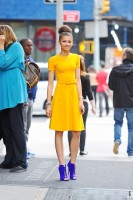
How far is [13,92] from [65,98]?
A: 721 mm

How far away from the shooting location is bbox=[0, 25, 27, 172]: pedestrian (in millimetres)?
7191

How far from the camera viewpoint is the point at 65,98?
274 inches

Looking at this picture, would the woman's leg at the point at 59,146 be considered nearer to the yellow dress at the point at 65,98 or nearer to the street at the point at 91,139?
the yellow dress at the point at 65,98

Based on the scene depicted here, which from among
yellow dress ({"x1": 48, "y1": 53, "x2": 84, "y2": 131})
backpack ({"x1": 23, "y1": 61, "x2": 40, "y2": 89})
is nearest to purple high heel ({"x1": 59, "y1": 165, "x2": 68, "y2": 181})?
yellow dress ({"x1": 48, "y1": 53, "x2": 84, "y2": 131})

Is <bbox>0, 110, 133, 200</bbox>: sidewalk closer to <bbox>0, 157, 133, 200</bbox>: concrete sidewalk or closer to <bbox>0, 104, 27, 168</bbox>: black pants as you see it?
<bbox>0, 157, 133, 200</bbox>: concrete sidewalk

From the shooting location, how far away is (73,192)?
6438mm

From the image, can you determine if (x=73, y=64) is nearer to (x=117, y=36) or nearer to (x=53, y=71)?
(x=53, y=71)

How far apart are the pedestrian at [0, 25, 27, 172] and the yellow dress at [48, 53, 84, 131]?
0.51 metres

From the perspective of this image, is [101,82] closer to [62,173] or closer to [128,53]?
[128,53]

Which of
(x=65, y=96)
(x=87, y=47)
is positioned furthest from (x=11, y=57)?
(x=87, y=47)

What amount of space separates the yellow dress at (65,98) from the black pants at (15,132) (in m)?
0.60

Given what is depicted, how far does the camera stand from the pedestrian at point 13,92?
719 centimetres

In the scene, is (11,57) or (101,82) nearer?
(11,57)

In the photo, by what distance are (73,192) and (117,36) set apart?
29307 mm
